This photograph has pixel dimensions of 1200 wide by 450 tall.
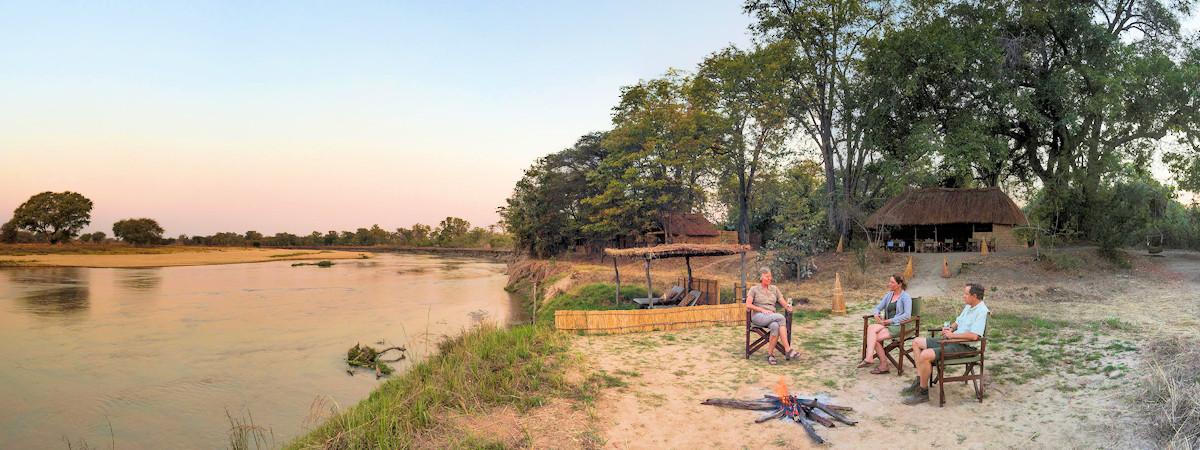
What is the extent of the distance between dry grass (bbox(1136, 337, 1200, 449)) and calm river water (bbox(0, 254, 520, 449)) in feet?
31.5

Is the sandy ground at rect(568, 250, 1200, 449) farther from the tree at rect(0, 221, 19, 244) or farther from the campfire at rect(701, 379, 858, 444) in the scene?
the tree at rect(0, 221, 19, 244)

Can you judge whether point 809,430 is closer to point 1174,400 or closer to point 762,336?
point 1174,400

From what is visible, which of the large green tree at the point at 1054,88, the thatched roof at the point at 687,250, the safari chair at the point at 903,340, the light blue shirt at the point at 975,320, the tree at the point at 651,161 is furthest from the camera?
the tree at the point at 651,161

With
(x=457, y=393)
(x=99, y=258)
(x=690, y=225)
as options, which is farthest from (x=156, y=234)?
(x=457, y=393)

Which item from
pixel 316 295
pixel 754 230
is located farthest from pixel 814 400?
pixel 754 230

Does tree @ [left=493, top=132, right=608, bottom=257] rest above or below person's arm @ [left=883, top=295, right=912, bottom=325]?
above

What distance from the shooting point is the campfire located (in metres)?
5.56

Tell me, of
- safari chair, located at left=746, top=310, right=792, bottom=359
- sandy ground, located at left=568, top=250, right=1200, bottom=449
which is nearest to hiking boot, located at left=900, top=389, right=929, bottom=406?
sandy ground, located at left=568, top=250, right=1200, bottom=449

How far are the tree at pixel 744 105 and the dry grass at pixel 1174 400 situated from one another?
2173cm

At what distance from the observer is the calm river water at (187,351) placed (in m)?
9.79

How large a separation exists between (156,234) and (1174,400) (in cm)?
8814

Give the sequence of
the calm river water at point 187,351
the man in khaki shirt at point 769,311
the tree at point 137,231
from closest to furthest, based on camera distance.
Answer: the man in khaki shirt at point 769,311, the calm river water at point 187,351, the tree at point 137,231

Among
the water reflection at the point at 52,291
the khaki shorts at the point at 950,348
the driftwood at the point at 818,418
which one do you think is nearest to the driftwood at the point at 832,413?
the driftwood at the point at 818,418

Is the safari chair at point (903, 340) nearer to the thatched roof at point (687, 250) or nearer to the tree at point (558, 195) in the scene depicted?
the thatched roof at point (687, 250)
